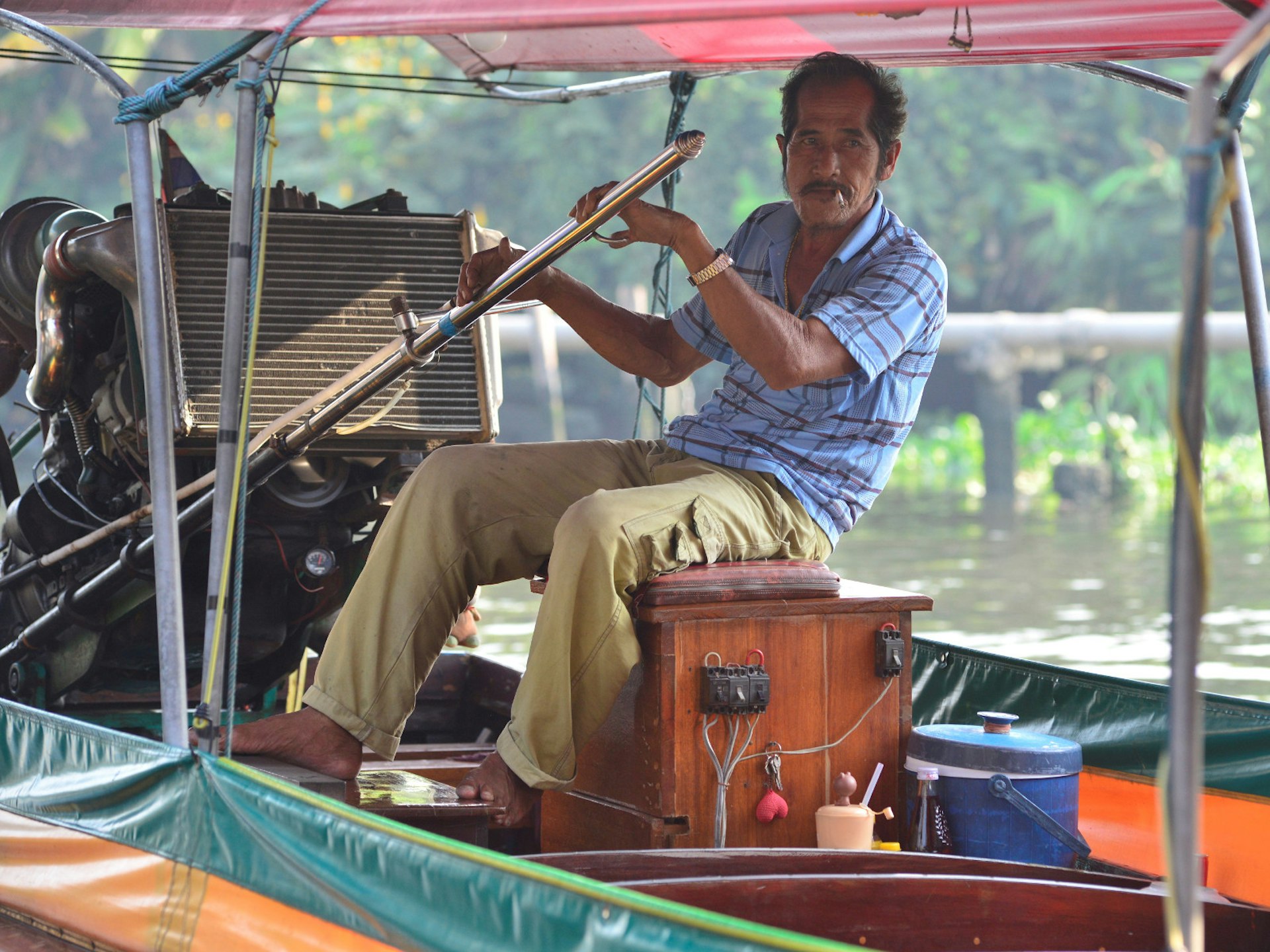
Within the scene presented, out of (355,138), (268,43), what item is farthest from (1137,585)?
(355,138)

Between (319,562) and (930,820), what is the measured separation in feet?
4.37

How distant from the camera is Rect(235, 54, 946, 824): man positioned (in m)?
2.34

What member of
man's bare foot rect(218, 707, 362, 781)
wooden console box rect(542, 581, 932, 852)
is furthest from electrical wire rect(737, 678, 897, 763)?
man's bare foot rect(218, 707, 362, 781)

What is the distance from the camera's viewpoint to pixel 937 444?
20703 mm

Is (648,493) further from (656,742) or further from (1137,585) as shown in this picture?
(1137,585)

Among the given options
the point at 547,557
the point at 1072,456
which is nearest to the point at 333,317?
the point at 547,557

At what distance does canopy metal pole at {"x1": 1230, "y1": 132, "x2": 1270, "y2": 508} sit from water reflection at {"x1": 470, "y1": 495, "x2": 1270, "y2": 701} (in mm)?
3945

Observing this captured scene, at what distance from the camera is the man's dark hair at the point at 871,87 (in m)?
2.68

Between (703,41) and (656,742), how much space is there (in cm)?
169

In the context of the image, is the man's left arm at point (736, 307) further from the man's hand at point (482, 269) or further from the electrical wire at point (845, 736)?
the electrical wire at point (845, 736)

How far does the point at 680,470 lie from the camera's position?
272cm

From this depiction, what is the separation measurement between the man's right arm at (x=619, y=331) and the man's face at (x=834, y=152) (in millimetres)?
410

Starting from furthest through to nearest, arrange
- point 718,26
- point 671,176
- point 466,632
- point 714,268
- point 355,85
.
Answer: point 355,85, point 671,176, point 466,632, point 718,26, point 714,268

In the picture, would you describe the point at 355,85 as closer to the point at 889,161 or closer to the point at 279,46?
the point at 889,161
